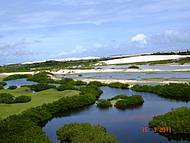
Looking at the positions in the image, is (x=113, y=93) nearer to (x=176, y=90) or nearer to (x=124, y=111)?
(x=176, y=90)

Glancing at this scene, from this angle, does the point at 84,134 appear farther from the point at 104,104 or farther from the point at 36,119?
the point at 104,104

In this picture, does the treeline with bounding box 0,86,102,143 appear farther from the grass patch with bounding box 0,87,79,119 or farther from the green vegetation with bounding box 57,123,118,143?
the grass patch with bounding box 0,87,79,119

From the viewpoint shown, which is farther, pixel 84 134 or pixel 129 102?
pixel 129 102

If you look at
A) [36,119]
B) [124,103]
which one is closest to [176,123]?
[36,119]
